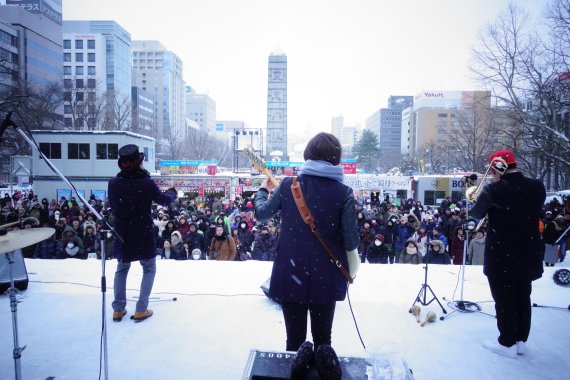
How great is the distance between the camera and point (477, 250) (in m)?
7.92

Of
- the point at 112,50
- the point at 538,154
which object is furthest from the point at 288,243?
the point at 112,50

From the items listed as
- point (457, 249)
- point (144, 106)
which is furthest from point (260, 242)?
point (144, 106)

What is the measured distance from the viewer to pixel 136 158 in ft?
11.9

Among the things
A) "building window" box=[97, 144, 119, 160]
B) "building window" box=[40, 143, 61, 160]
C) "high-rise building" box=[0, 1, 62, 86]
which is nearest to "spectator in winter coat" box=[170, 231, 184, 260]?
"building window" box=[97, 144, 119, 160]

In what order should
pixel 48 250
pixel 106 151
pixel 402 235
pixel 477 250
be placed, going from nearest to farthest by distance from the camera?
pixel 477 250 → pixel 48 250 → pixel 402 235 → pixel 106 151

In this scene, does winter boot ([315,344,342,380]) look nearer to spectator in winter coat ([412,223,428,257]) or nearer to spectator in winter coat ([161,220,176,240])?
spectator in winter coat ([412,223,428,257])

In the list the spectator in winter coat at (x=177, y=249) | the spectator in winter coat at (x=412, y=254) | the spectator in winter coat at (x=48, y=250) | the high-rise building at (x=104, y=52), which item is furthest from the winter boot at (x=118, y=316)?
the high-rise building at (x=104, y=52)

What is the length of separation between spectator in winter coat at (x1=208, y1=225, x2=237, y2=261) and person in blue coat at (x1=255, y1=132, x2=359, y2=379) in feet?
18.8

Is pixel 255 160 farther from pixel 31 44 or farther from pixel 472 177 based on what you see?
pixel 31 44

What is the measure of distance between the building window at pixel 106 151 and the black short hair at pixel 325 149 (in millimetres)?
25473

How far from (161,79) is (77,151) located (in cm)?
11960

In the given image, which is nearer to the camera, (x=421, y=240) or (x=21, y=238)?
(x=21, y=238)

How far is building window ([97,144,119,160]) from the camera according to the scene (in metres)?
24.8

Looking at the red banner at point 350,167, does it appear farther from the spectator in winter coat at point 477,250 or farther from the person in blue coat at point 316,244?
the person in blue coat at point 316,244
